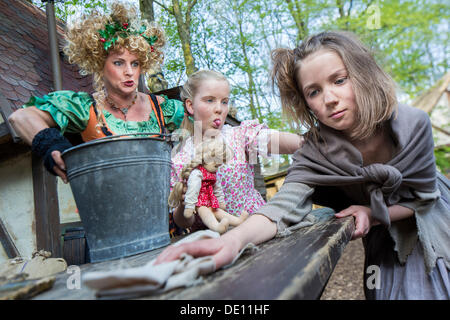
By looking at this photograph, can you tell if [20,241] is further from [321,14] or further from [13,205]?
[321,14]

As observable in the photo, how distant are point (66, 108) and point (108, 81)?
375 mm

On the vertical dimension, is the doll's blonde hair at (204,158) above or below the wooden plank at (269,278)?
above

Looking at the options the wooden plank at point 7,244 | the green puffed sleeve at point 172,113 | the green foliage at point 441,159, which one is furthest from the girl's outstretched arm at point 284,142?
the green foliage at point 441,159

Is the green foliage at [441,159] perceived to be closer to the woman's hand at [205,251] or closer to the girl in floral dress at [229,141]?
the girl in floral dress at [229,141]

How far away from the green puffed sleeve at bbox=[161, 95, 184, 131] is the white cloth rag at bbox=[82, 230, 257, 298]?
6.27 ft

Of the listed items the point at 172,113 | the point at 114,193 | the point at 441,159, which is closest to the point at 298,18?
the point at 441,159

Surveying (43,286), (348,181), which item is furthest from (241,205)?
(43,286)

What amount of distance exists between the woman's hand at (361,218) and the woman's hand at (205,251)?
33.4 inches

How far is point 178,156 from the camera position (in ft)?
7.14

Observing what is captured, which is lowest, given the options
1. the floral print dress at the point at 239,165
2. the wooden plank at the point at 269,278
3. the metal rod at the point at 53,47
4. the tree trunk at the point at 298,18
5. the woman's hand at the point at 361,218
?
the woman's hand at the point at 361,218

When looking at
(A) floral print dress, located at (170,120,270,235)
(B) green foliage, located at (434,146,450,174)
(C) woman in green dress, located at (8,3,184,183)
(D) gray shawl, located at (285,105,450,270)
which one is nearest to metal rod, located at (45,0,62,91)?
(C) woman in green dress, located at (8,3,184,183)

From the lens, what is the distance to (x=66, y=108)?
6.68ft

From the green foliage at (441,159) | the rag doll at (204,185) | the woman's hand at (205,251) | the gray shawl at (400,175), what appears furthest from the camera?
the green foliage at (441,159)

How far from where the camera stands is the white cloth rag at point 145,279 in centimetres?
59
